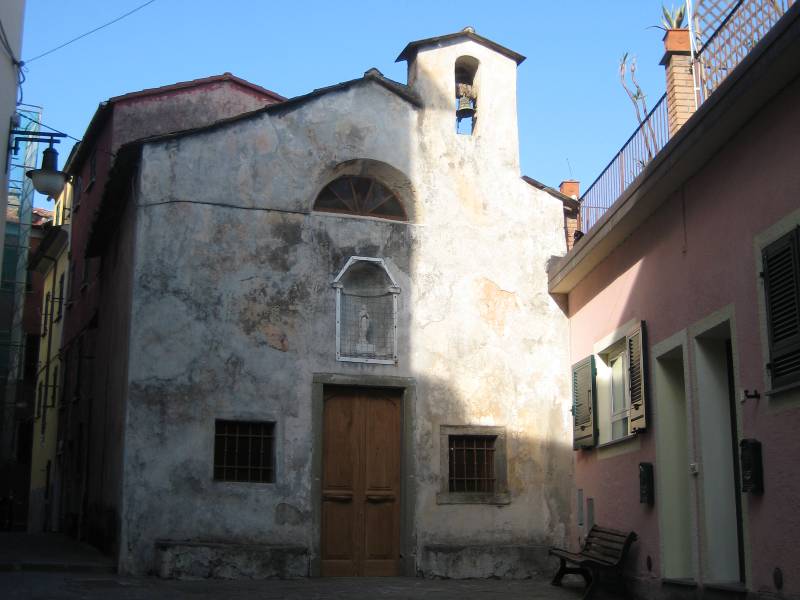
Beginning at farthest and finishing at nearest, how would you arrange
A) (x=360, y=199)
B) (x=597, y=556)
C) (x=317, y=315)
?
(x=360, y=199), (x=317, y=315), (x=597, y=556)

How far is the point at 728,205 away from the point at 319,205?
6853 millimetres

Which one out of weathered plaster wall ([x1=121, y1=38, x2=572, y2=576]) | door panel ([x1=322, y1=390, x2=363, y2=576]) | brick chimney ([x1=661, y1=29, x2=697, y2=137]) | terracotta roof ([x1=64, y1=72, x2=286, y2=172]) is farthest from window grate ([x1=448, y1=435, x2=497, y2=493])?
terracotta roof ([x1=64, y1=72, x2=286, y2=172])

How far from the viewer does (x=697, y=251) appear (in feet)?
36.7

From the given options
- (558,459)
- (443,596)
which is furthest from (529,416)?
(443,596)

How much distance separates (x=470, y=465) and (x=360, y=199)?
14.3ft

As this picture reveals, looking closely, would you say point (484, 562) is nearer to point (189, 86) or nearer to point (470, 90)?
point (470, 90)

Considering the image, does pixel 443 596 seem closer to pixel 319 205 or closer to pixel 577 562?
pixel 577 562

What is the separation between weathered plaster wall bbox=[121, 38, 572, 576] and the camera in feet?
45.9

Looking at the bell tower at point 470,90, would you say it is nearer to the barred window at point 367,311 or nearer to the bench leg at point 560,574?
the barred window at point 367,311

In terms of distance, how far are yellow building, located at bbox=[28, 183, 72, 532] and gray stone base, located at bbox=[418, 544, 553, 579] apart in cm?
1366

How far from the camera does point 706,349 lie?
36.8ft

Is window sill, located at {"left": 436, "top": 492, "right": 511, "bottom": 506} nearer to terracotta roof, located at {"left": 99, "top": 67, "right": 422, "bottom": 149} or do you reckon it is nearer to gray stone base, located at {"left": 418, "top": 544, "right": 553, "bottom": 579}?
gray stone base, located at {"left": 418, "top": 544, "right": 553, "bottom": 579}

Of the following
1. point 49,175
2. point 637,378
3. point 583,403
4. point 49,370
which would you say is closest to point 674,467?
point 637,378

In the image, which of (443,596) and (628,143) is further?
(628,143)
